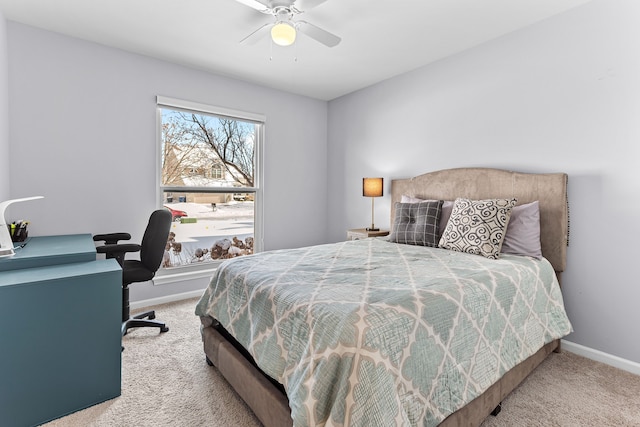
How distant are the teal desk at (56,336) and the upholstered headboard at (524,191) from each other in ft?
9.00

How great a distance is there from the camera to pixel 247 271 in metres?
1.87

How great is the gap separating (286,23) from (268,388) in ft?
7.54

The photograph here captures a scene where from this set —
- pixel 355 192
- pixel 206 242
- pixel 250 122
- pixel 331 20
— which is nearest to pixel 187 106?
pixel 250 122

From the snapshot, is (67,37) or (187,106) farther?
(187,106)

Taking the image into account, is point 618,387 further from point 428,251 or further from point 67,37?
point 67,37

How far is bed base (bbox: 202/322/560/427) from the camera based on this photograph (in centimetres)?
136

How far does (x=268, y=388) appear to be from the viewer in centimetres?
145

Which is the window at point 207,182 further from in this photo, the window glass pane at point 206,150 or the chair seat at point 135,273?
the chair seat at point 135,273

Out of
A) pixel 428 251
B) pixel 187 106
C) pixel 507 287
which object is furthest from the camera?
pixel 187 106

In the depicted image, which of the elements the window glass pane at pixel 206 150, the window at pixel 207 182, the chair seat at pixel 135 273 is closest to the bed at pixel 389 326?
the chair seat at pixel 135 273

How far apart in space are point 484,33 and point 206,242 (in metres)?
3.46

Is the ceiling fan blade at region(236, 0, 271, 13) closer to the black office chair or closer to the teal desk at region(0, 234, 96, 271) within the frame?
the black office chair

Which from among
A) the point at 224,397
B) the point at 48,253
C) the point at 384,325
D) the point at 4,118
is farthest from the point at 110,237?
the point at 384,325

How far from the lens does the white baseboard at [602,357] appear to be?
7.04 ft
